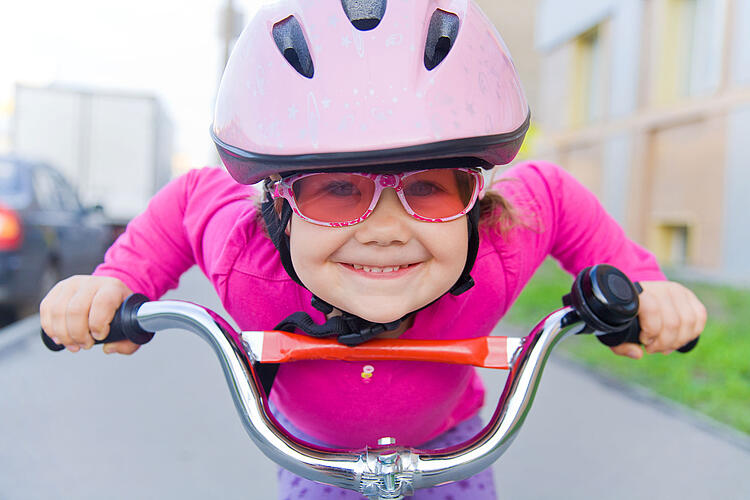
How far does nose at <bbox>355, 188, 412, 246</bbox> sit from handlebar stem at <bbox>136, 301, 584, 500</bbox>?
0.38m

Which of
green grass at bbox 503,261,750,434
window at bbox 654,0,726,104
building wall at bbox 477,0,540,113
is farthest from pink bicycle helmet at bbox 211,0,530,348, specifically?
building wall at bbox 477,0,540,113

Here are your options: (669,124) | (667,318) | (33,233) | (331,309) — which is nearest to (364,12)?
(331,309)

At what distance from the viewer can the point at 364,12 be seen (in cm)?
143

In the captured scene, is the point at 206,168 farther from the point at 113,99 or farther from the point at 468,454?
the point at 113,99

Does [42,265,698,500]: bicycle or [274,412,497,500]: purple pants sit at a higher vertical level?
[42,265,698,500]: bicycle

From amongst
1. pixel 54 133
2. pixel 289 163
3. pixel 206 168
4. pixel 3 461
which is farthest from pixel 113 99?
pixel 289 163

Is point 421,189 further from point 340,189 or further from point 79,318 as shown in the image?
point 79,318

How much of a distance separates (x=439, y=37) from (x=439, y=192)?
335mm

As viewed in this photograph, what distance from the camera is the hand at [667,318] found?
1583 mm

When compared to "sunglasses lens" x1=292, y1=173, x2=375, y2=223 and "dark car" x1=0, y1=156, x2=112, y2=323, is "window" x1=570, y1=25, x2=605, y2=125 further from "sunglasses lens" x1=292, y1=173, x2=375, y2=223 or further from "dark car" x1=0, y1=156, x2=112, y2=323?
"sunglasses lens" x1=292, y1=173, x2=375, y2=223

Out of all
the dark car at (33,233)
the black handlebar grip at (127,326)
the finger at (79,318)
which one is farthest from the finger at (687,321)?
the dark car at (33,233)

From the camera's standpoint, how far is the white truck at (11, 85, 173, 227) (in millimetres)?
12391

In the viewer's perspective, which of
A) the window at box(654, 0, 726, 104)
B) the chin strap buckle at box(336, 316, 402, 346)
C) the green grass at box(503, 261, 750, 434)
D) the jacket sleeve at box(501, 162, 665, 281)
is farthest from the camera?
the window at box(654, 0, 726, 104)

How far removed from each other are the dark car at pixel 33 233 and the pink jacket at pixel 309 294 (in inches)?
196
